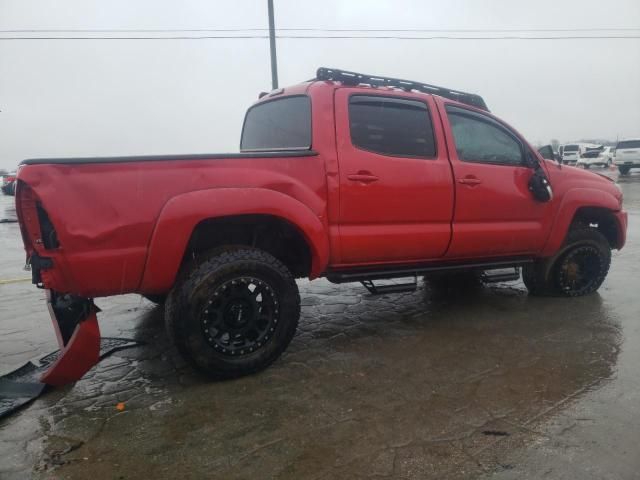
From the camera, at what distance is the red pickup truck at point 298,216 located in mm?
2721

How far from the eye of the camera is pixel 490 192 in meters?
4.09

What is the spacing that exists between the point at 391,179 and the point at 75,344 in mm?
2371

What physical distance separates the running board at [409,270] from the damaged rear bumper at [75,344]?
64.1 inches

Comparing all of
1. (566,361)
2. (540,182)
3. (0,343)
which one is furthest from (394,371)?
(0,343)

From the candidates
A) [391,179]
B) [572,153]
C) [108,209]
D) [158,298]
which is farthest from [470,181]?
[572,153]

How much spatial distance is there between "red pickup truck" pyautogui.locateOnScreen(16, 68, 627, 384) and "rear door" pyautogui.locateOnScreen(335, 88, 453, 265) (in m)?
0.01

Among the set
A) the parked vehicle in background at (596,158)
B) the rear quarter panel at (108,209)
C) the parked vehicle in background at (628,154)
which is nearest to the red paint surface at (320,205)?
the rear quarter panel at (108,209)

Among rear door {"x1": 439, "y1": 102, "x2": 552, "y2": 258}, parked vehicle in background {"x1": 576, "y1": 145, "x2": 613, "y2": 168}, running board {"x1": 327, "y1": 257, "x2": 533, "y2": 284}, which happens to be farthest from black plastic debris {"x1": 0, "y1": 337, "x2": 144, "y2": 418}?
parked vehicle in background {"x1": 576, "y1": 145, "x2": 613, "y2": 168}

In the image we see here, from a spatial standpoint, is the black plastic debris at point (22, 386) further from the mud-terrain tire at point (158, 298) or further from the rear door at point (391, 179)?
the rear door at point (391, 179)

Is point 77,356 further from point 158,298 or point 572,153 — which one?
point 572,153

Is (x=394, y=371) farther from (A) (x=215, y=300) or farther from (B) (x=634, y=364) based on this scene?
(B) (x=634, y=364)

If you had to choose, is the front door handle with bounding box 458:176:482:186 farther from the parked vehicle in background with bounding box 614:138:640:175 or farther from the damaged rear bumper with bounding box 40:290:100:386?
the parked vehicle in background with bounding box 614:138:640:175

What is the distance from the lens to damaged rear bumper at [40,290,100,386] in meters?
2.88

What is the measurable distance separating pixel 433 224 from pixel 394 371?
1.27 meters
